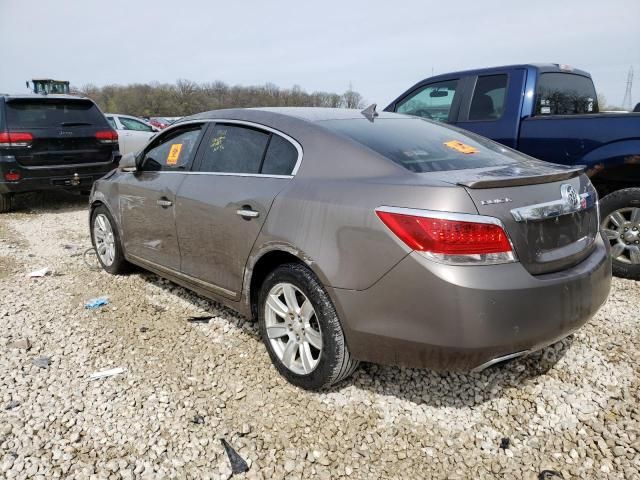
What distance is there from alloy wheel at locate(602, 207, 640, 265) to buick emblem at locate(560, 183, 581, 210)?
2115mm

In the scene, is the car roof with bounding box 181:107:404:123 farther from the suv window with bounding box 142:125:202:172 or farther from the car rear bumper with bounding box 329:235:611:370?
the car rear bumper with bounding box 329:235:611:370

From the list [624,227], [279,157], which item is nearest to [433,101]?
[624,227]

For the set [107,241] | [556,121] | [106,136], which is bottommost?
[107,241]

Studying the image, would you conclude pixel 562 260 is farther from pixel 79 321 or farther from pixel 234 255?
pixel 79 321

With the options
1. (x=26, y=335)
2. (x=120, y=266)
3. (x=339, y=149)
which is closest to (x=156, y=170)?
(x=120, y=266)

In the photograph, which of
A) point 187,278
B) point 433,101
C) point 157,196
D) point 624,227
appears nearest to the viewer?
point 187,278

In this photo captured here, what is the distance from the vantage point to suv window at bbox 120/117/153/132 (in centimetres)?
1280

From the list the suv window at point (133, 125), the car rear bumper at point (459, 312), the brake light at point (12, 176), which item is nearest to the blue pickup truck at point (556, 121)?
the car rear bumper at point (459, 312)

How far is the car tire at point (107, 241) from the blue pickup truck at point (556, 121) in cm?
359

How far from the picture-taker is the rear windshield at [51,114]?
7359 millimetres

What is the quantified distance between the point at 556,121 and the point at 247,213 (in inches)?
128

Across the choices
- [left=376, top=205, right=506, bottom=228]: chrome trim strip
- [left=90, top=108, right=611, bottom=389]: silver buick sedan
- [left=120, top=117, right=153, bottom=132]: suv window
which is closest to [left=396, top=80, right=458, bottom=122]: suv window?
[left=90, top=108, right=611, bottom=389]: silver buick sedan

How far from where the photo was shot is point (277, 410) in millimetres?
2664

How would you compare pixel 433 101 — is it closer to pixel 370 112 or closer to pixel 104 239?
pixel 370 112
